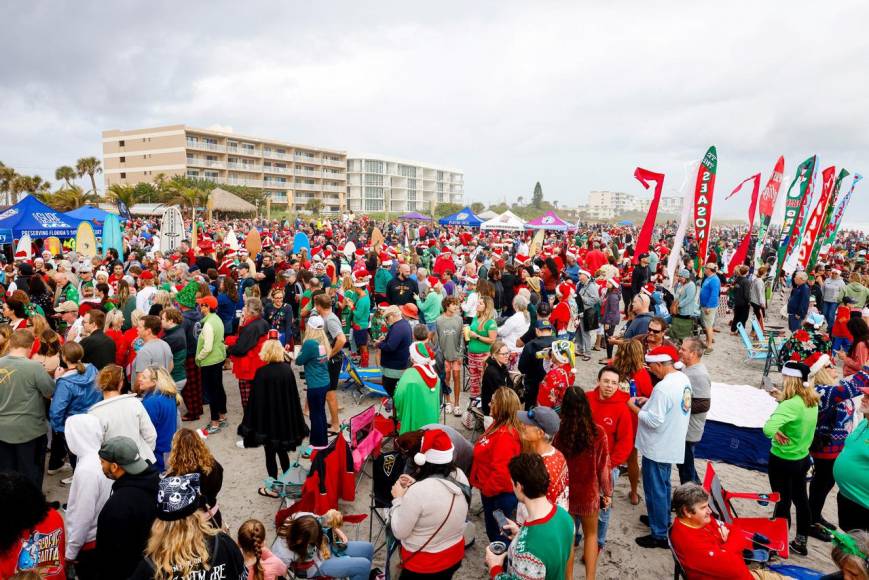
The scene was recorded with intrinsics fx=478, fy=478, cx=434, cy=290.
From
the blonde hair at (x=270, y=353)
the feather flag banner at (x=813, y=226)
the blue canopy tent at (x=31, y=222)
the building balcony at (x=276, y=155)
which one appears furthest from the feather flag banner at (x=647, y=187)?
the building balcony at (x=276, y=155)

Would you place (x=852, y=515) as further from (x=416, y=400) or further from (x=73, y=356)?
(x=73, y=356)

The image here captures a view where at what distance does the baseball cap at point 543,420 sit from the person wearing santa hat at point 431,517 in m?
0.62

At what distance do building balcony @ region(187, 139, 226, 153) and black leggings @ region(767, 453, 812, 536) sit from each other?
70496 mm

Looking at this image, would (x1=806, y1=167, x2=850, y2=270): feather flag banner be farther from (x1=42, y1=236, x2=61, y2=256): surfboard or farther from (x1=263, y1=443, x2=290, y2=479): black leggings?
(x1=42, y1=236, x2=61, y2=256): surfboard

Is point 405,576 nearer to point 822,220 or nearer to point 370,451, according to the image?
point 370,451

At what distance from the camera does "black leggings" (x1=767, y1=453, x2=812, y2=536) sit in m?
4.09

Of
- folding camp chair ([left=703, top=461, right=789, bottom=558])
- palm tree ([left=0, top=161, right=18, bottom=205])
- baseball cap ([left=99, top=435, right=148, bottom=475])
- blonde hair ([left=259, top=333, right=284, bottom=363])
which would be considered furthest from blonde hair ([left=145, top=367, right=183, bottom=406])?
palm tree ([left=0, top=161, right=18, bottom=205])

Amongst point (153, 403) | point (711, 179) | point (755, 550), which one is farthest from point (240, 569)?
point (711, 179)

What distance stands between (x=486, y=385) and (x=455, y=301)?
77.7 inches

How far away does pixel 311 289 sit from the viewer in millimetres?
7996

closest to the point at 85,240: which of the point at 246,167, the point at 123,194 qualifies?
the point at 123,194

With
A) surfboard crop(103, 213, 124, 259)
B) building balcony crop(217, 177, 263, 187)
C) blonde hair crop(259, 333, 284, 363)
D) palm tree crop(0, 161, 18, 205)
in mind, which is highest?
building balcony crop(217, 177, 263, 187)

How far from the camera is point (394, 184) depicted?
3925 inches

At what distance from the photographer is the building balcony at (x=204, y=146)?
62.4 metres
